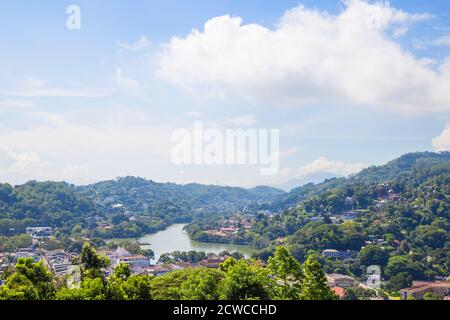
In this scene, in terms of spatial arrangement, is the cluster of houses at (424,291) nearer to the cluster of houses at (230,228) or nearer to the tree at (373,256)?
the tree at (373,256)

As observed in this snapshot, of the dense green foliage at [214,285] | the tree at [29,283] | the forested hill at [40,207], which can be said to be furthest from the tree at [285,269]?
the forested hill at [40,207]

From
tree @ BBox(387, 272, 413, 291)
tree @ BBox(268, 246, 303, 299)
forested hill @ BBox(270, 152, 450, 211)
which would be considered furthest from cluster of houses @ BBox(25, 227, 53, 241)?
tree @ BBox(268, 246, 303, 299)

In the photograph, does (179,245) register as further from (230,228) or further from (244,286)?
(244,286)

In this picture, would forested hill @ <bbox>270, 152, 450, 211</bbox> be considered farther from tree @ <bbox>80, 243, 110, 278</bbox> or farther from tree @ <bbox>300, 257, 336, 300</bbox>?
tree @ <bbox>300, 257, 336, 300</bbox>
